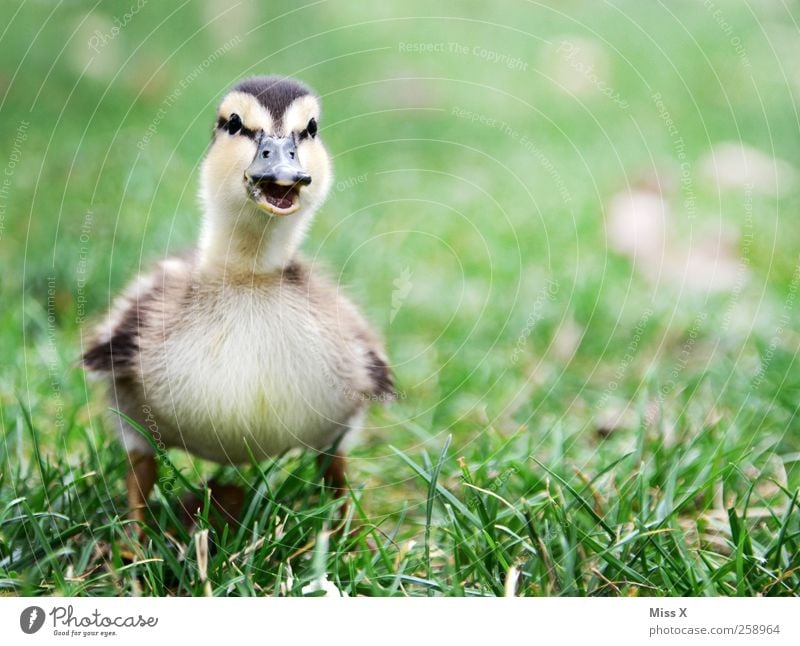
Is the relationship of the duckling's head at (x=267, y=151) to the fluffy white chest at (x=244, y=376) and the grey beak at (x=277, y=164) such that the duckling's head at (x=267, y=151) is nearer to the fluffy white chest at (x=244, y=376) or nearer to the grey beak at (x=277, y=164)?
the grey beak at (x=277, y=164)

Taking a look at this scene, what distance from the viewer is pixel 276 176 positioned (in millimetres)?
1229

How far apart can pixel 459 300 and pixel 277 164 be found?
1206mm

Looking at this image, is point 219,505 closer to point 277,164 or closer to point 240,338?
point 240,338

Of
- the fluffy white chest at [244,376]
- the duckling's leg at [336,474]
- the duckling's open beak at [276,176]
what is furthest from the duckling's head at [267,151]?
the duckling's leg at [336,474]

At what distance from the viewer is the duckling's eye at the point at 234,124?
4.33 ft

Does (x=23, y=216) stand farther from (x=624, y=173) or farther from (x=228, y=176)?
(x=624, y=173)

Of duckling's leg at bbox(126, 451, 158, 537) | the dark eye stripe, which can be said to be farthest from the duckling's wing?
the dark eye stripe

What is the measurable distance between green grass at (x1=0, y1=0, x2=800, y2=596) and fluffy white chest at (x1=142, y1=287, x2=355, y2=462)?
0.08 metres

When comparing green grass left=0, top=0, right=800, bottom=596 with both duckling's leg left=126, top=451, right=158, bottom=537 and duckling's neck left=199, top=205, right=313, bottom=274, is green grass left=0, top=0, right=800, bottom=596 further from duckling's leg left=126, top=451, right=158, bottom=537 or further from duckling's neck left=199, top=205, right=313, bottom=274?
duckling's neck left=199, top=205, right=313, bottom=274

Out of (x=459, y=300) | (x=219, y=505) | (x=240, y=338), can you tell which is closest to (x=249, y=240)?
(x=240, y=338)

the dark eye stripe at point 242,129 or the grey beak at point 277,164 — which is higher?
the dark eye stripe at point 242,129

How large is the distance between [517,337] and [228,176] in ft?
3.43

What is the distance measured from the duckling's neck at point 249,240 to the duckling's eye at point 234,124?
0.38ft
